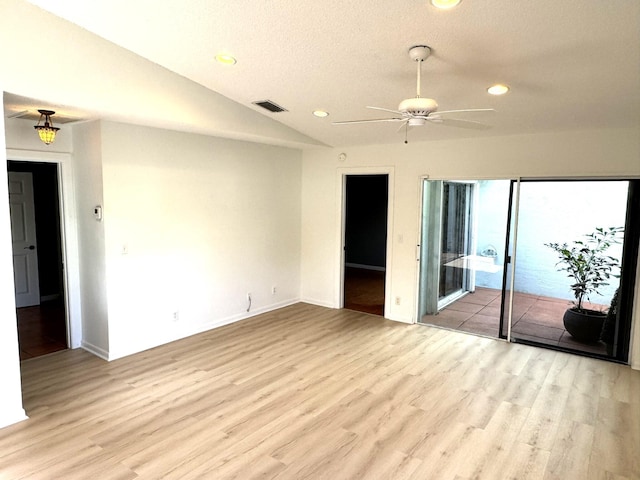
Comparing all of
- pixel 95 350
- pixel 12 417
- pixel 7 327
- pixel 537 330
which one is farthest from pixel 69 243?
pixel 537 330

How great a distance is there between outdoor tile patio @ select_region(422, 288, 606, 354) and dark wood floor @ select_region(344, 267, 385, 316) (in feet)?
3.54

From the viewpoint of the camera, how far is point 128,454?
108 inches

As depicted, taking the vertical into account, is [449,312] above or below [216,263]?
below

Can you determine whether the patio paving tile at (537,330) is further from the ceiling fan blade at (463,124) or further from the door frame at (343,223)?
the ceiling fan blade at (463,124)

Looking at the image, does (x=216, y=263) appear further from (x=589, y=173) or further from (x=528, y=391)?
(x=589, y=173)

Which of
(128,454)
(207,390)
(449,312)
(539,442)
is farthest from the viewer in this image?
(449,312)

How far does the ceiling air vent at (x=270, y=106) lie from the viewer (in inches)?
A: 174

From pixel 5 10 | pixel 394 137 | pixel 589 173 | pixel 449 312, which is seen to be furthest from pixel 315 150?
pixel 5 10

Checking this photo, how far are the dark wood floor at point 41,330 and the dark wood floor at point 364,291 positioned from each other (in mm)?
3971

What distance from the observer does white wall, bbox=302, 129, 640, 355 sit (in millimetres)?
4309

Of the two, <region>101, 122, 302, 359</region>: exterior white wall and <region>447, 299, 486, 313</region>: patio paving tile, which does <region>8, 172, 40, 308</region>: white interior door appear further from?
<region>447, 299, 486, 313</region>: patio paving tile

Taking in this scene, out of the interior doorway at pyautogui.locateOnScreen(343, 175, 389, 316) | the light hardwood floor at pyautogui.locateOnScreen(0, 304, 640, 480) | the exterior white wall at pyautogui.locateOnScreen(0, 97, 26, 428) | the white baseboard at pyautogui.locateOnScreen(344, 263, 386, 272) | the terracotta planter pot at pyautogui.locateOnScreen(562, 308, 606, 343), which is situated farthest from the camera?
the white baseboard at pyautogui.locateOnScreen(344, 263, 386, 272)

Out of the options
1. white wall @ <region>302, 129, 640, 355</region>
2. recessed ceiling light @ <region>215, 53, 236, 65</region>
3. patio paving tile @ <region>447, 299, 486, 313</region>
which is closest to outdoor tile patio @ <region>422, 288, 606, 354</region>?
patio paving tile @ <region>447, 299, 486, 313</region>

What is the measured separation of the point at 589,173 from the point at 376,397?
330cm
